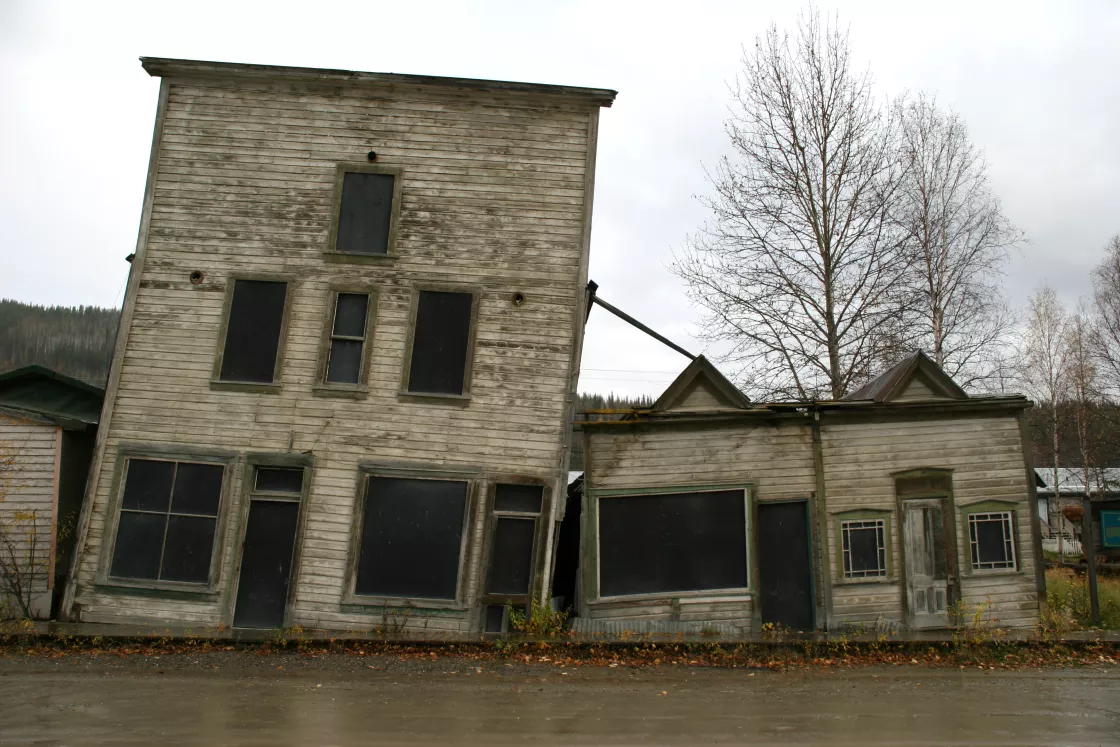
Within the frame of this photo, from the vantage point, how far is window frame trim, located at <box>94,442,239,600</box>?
1192 centimetres

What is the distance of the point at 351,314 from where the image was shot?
42.4 ft

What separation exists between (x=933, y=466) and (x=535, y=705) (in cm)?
798

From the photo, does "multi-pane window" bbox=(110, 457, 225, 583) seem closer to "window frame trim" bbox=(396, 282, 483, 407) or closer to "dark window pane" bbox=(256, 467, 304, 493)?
"dark window pane" bbox=(256, 467, 304, 493)

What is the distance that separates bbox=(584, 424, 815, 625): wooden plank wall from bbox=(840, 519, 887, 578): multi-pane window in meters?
0.92

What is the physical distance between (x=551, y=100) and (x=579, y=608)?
8572 mm

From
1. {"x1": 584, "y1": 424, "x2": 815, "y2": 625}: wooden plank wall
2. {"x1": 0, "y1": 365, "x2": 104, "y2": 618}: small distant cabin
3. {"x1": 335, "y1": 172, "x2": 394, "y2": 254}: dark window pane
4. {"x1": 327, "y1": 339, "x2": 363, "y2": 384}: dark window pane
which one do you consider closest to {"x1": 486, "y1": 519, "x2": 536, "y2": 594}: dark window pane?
{"x1": 584, "y1": 424, "x2": 815, "y2": 625}: wooden plank wall

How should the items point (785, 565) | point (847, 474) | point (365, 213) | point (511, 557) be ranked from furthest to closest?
point (365, 213), point (847, 474), point (785, 565), point (511, 557)

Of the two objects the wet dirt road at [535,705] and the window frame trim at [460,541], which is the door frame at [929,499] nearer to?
the wet dirt road at [535,705]

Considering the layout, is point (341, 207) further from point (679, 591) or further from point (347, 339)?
point (679, 591)

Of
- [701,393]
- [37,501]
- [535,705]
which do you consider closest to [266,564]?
[37,501]

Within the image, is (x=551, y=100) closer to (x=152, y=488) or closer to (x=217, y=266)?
(x=217, y=266)

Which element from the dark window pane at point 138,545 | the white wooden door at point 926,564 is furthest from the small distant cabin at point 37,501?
the white wooden door at point 926,564

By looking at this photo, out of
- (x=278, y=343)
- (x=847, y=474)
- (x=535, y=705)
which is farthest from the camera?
(x=278, y=343)

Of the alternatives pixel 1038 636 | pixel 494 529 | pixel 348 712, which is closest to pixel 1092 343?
pixel 1038 636
